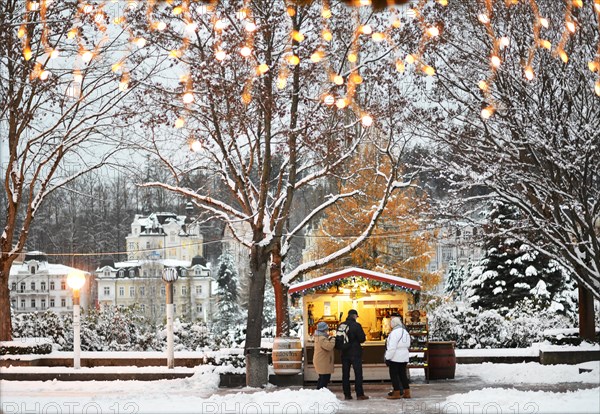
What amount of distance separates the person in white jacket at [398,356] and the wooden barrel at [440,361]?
11.9 ft

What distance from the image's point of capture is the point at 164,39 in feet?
71.1

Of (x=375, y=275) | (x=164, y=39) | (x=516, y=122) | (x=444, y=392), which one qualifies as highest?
(x=164, y=39)

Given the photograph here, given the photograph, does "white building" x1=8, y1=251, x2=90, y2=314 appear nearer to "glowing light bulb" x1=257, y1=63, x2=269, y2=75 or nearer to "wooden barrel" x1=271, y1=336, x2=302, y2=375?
"wooden barrel" x1=271, y1=336, x2=302, y2=375

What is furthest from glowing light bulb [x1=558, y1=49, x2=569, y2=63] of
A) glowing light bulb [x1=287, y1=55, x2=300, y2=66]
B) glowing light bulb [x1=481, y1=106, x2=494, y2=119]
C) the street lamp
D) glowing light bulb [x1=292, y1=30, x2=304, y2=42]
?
the street lamp

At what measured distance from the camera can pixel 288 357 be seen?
20.5 m

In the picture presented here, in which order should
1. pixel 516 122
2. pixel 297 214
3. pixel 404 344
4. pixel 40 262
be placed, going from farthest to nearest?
pixel 40 262, pixel 297 214, pixel 516 122, pixel 404 344

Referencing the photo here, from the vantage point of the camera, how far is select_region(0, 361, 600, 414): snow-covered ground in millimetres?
13969

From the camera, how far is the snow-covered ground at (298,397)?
14.0m

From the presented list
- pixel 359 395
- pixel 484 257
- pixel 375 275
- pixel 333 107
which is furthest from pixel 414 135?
pixel 484 257

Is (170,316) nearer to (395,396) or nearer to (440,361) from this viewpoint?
(440,361)

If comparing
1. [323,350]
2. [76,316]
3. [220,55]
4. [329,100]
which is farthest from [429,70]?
[76,316]

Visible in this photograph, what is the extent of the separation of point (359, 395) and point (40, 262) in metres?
66.4

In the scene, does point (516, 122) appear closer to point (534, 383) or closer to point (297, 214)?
point (534, 383)

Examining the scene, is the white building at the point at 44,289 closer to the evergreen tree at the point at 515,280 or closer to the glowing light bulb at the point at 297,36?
the evergreen tree at the point at 515,280
